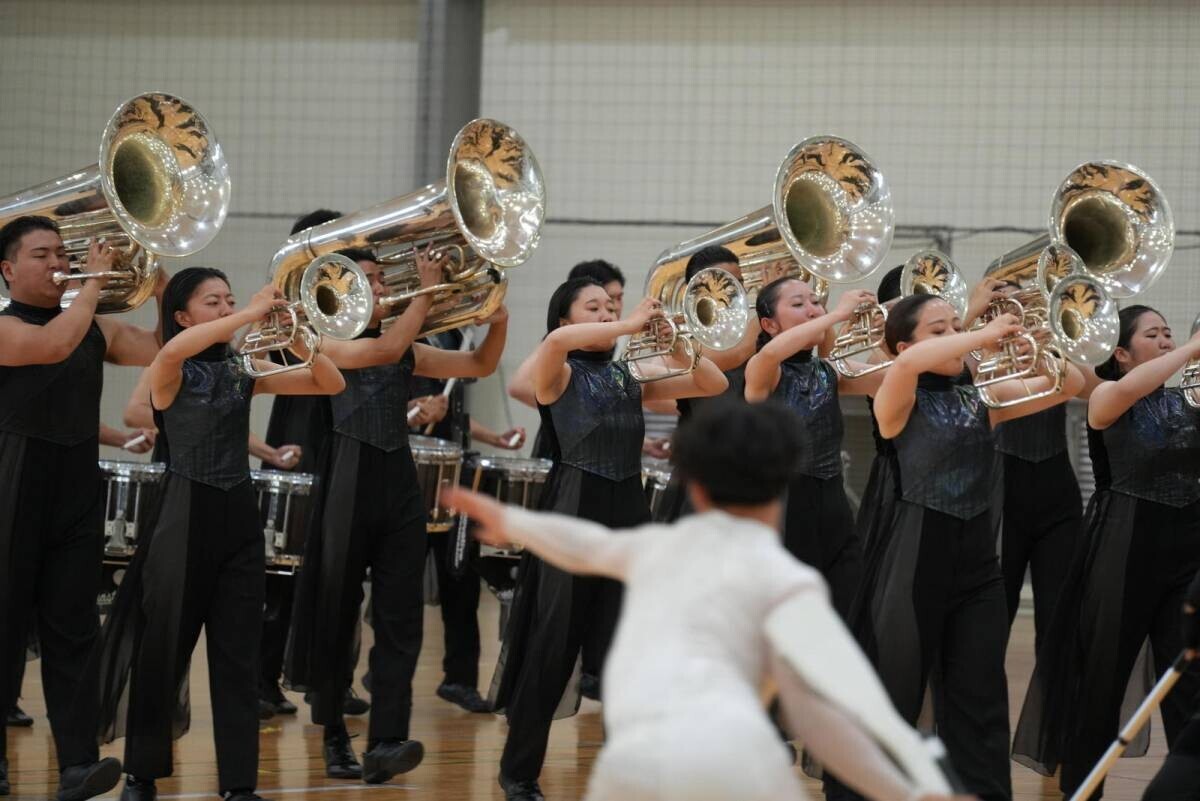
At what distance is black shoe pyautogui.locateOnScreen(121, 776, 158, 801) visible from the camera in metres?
4.85

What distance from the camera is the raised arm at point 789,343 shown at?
5141 millimetres

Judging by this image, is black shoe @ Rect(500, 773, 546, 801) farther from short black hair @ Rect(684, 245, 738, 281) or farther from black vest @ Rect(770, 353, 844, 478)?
short black hair @ Rect(684, 245, 738, 281)

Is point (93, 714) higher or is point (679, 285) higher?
point (679, 285)

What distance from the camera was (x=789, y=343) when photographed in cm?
521

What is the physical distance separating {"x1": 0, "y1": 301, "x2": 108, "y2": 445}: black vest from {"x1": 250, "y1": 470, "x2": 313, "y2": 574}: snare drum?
1023mm

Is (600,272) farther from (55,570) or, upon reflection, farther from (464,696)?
(55,570)

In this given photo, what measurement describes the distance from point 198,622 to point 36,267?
Result: 1153 mm

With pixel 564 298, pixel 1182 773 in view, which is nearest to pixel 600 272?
pixel 564 298

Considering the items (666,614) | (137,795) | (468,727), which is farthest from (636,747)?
(468,727)

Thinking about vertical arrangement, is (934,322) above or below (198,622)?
above

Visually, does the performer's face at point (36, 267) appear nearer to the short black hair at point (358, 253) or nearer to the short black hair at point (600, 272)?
the short black hair at point (358, 253)

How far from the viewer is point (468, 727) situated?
6.64 meters

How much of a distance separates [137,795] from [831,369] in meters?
2.60

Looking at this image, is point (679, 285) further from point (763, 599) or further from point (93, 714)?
point (763, 599)
